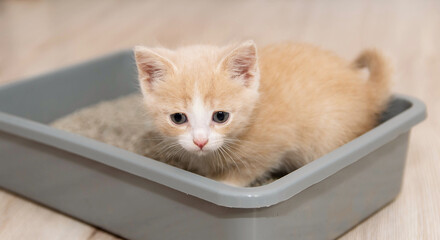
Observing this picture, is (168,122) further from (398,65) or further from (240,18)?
(240,18)

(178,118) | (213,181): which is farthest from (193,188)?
(178,118)

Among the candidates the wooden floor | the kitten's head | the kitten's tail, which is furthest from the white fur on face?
the kitten's tail

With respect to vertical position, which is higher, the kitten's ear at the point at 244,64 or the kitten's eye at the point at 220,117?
the kitten's ear at the point at 244,64

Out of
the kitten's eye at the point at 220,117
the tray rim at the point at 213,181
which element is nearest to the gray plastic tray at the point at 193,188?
the tray rim at the point at 213,181

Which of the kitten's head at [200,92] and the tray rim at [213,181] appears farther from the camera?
the kitten's head at [200,92]

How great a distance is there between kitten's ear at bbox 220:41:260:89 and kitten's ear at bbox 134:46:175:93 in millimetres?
113

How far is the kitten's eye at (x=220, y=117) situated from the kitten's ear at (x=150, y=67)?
126 millimetres

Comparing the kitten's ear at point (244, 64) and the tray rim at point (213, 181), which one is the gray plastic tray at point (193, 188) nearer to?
the tray rim at point (213, 181)

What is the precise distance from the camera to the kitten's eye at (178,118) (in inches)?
43.7

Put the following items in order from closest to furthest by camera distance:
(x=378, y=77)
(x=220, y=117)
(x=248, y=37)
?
1. (x=220, y=117)
2. (x=378, y=77)
3. (x=248, y=37)

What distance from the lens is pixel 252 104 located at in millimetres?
1161

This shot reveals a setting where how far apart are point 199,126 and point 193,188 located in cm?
13

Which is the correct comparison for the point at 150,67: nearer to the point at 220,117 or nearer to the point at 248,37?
the point at 220,117

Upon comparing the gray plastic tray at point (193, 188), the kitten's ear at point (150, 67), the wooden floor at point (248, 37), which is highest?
the kitten's ear at point (150, 67)
